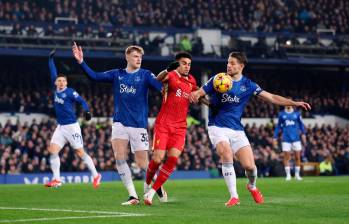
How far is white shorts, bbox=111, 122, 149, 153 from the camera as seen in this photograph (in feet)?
49.4

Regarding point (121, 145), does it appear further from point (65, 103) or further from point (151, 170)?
point (65, 103)

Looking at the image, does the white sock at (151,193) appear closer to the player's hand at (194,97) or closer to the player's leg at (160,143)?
the player's leg at (160,143)

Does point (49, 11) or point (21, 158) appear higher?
point (49, 11)

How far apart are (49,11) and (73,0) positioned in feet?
4.97

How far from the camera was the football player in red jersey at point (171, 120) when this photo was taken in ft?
48.0

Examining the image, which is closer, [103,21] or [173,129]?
[173,129]

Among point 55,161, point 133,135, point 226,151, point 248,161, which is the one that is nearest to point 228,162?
point 226,151

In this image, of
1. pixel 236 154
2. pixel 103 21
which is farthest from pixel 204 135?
pixel 236 154

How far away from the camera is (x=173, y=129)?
14.7 metres

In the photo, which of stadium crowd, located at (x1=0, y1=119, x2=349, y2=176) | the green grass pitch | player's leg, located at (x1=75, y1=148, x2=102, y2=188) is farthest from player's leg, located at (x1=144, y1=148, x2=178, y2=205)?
stadium crowd, located at (x1=0, y1=119, x2=349, y2=176)

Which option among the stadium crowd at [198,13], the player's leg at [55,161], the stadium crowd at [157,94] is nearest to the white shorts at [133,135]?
the player's leg at [55,161]

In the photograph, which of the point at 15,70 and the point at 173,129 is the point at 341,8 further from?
the point at 173,129

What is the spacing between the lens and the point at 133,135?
49.4 feet

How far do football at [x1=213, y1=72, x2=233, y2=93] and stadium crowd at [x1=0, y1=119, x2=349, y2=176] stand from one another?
19.8m
